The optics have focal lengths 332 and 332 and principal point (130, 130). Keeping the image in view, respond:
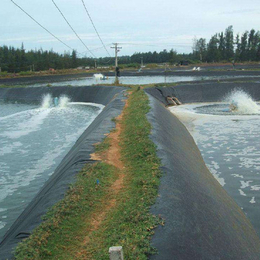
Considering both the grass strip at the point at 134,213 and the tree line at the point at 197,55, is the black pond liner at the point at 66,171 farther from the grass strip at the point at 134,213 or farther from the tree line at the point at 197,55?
the tree line at the point at 197,55

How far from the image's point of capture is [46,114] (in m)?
33.5

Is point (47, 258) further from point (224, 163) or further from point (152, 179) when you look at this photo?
point (224, 163)

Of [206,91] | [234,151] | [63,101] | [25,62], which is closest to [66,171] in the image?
[234,151]

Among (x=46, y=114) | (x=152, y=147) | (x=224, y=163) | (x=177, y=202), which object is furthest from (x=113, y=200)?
(x=46, y=114)

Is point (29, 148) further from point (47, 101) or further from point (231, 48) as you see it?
point (231, 48)

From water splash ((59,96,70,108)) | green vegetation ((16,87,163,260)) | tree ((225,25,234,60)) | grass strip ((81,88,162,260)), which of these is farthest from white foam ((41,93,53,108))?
tree ((225,25,234,60))

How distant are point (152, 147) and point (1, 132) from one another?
16.5 meters

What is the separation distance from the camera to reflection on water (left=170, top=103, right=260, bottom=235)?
11.1 m

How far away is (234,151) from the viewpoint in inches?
635

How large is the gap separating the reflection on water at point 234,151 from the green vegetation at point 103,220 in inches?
133

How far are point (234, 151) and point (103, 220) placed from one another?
10920 millimetres

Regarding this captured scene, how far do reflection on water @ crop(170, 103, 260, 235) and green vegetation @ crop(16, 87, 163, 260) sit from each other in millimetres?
3387

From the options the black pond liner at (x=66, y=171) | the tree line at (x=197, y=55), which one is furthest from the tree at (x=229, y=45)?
the black pond liner at (x=66, y=171)

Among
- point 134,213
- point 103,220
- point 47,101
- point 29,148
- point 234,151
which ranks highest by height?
point 134,213
